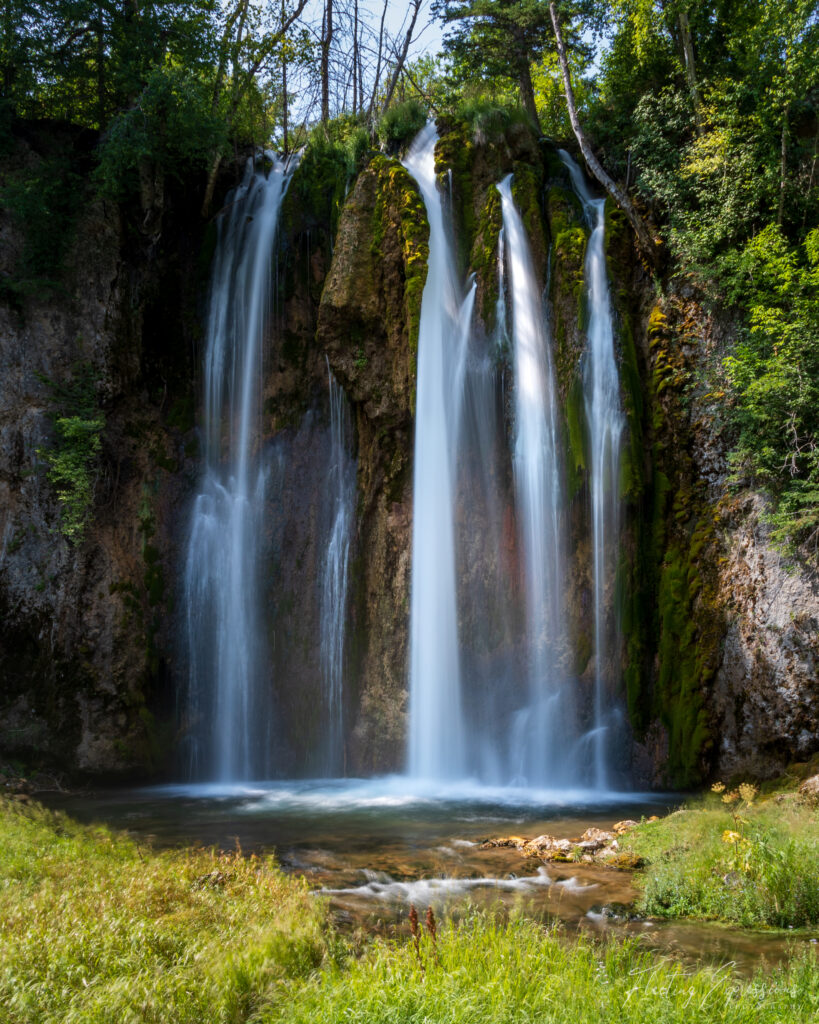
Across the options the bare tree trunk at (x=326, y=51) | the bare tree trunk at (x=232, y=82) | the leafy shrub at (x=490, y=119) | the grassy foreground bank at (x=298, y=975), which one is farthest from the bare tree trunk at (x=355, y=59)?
the grassy foreground bank at (x=298, y=975)

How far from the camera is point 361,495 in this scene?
50.5 ft

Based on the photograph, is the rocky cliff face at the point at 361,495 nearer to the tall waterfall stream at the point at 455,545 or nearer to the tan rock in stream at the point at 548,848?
the tall waterfall stream at the point at 455,545

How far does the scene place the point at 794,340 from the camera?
11.4 meters

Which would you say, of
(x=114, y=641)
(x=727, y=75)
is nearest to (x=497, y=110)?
(x=727, y=75)

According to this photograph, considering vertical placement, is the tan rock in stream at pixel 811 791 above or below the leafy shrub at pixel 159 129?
below

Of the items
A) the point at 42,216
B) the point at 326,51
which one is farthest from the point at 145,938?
the point at 326,51

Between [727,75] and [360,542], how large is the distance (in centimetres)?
1174

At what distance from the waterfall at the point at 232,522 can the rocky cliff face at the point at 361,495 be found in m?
0.37

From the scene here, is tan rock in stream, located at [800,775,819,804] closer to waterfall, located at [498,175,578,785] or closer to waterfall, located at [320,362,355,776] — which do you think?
waterfall, located at [498,175,578,785]

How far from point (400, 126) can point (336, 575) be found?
10.3 meters

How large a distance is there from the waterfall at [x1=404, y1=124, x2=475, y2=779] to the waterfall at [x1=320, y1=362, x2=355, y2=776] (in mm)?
1882

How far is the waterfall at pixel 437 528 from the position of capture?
13.2m

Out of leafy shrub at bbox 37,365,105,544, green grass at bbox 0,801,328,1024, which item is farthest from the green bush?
green grass at bbox 0,801,328,1024

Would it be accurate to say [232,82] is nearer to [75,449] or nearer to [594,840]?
[75,449]
